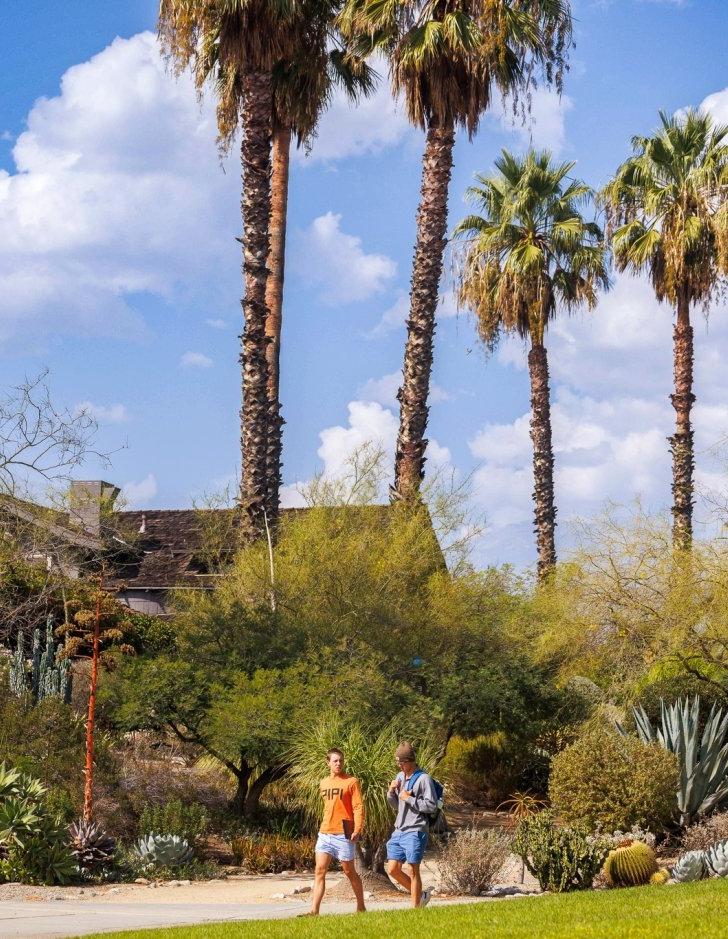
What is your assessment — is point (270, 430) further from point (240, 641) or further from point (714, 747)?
point (714, 747)

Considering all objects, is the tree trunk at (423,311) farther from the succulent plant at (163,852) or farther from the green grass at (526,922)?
the green grass at (526,922)

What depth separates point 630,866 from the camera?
14.7m

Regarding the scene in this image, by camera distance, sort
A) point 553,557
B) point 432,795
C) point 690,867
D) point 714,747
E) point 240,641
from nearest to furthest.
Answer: point 432,795
point 690,867
point 714,747
point 240,641
point 553,557

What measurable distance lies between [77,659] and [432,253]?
1136 cm

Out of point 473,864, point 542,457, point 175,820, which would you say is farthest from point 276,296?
point 473,864

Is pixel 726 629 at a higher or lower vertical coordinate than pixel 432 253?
lower

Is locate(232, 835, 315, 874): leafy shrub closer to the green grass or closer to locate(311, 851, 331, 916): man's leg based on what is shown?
locate(311, 851, 331, 916): man's leg

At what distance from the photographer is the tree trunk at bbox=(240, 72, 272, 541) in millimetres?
24219

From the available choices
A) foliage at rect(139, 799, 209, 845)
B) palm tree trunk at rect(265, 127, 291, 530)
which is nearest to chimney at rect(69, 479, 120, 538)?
palm tree trunk at rect(265, 127, 291, 530)

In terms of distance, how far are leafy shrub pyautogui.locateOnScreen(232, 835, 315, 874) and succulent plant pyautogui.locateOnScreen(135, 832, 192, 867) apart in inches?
47.2

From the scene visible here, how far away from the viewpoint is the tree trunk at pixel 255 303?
79.5ft

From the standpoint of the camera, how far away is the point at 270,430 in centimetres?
2938

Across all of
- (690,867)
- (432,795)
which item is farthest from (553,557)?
(432,795)

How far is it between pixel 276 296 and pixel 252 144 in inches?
221
